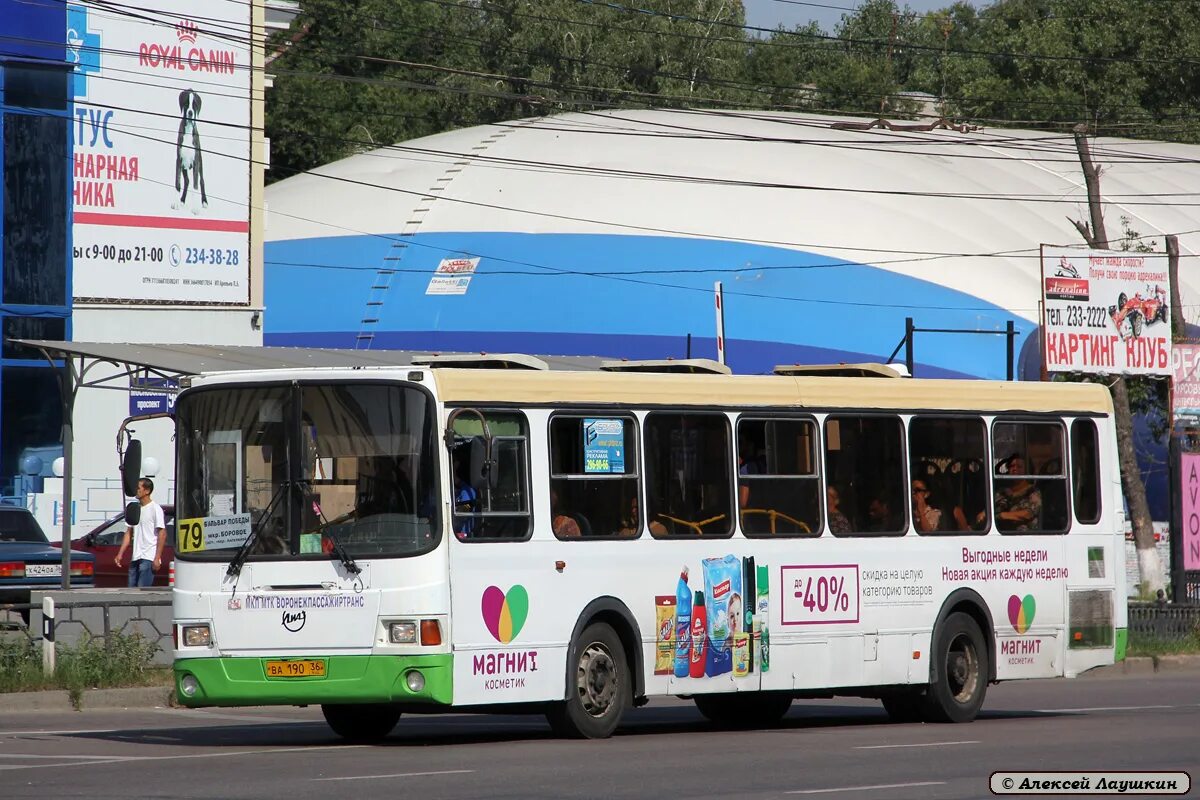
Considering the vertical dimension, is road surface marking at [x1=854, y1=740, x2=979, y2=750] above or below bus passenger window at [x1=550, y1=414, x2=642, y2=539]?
below

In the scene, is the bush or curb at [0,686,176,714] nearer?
curb at [0,686,176,714]

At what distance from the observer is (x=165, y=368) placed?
1035 inches

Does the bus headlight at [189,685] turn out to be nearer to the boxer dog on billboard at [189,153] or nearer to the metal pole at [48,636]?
the metal pole at [48,636]

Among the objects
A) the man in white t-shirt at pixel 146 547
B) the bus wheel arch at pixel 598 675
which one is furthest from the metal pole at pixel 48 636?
the bus wheel arch at pixel 598 675

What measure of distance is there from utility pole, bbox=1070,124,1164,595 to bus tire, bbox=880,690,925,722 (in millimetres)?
18298

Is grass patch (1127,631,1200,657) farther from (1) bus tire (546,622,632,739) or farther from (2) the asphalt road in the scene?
(1) bus tire (546,622,632,739)

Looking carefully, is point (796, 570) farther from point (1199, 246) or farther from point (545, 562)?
point (1199, 246)

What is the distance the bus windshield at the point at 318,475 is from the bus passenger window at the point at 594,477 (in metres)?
1.32

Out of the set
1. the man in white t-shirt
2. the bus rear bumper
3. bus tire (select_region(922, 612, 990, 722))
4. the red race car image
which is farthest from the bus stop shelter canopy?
the red race car image

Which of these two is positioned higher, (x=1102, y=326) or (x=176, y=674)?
(x=1102, y=326)

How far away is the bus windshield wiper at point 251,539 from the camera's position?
561 inches

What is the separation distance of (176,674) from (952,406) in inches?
292

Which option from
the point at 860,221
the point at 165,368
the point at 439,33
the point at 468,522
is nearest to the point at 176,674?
the point at 468,522

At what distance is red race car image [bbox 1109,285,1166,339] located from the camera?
34688mm
